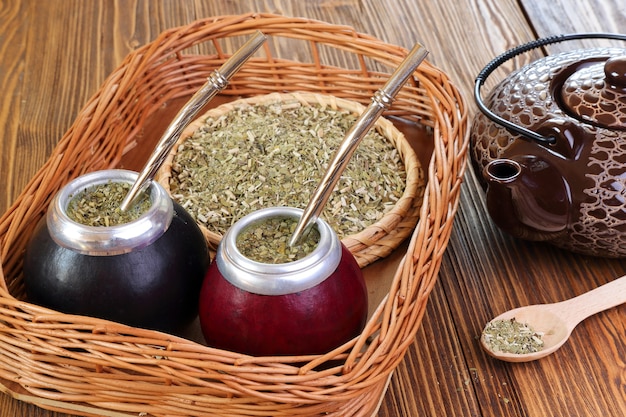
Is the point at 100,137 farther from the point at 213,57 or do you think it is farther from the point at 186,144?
the point at 213,57

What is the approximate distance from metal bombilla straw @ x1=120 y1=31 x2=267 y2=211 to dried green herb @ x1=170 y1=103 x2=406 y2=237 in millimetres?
201

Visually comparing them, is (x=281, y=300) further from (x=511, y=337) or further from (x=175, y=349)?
(x=511, y=337)

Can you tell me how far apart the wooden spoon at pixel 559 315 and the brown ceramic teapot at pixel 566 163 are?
6cm

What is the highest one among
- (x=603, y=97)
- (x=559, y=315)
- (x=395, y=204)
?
(x=603, y=97)

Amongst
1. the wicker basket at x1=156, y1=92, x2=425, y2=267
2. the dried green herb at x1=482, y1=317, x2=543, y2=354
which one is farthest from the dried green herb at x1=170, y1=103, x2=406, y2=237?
the dried green herb at x1=482, y1=317, x2=543, y2=354

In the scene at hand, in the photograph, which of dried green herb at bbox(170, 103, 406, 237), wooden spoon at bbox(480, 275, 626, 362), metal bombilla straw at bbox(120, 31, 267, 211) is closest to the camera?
metal bombilla straw at bbox(120, 31, 267, 211)

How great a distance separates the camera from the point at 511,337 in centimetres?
100

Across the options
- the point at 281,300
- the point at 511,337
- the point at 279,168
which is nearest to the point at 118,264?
the point at 281,300

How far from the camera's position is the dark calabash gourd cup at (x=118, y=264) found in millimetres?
836

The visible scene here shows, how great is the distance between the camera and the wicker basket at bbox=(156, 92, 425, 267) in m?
1.05

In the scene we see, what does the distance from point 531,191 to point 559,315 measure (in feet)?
0.58

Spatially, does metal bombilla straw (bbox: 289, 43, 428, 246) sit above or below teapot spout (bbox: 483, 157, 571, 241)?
above

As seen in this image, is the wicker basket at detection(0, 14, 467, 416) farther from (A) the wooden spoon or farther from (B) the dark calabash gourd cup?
(A) the wooden spoon

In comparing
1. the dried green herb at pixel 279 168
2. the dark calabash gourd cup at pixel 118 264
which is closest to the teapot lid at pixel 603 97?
the dried green herb at pixel 279 168
